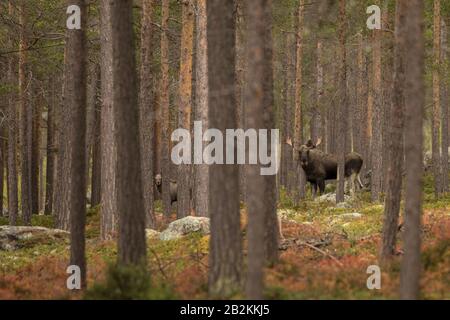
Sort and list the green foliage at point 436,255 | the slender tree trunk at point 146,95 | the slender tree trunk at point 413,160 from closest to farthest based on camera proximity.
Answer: the slender tree trunk at point 413,160 → the green foliage at point 436,255 → the slender tree trunk at point 146,95

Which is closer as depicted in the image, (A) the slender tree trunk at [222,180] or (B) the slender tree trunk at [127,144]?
(A) the slender tree trunk at [222,180]

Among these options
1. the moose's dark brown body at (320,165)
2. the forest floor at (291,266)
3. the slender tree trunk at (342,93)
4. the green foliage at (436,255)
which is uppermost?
the slender tree trunk at (342,93)

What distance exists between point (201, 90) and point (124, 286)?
10.8 metres

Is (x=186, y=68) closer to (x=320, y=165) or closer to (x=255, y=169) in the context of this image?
(x=320, y=165)

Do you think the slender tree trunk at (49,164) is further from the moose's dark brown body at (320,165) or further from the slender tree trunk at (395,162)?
the slender tree trunk at (395,162)

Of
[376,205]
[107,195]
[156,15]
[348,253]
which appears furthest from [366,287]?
[156,15]

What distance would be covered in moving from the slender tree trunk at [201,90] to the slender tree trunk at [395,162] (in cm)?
767

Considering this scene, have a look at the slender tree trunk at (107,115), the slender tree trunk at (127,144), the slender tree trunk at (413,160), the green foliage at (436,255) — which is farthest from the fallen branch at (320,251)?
the slender tree trunk at (107,115)

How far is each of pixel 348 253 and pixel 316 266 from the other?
1.67m

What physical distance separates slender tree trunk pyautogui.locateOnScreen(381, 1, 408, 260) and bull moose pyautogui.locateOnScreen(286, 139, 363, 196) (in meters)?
15.5

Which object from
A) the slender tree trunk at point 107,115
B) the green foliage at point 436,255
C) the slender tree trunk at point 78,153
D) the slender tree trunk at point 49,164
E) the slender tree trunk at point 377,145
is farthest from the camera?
the slender tree trunk at point 49,164

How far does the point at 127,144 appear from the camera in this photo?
11.6m

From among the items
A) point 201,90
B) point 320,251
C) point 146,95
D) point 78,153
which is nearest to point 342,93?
point 201,90

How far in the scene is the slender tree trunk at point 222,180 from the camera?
1048cm
